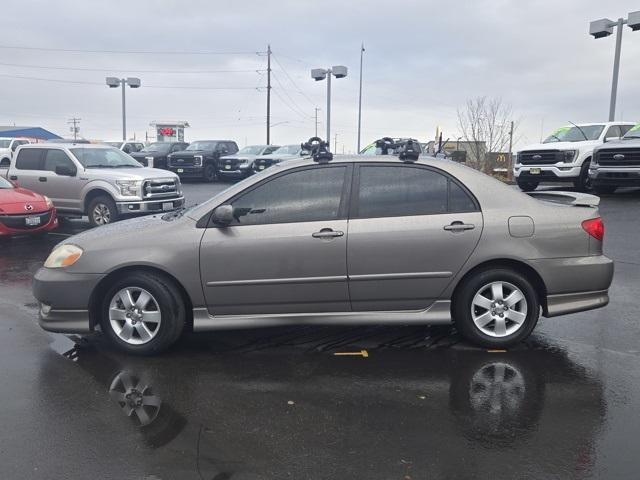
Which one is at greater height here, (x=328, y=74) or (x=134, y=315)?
(x=328, y=74)

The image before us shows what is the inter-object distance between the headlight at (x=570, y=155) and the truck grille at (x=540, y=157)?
117 mm

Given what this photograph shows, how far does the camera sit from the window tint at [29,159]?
13.3 m

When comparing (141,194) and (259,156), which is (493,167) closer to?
(259,156)

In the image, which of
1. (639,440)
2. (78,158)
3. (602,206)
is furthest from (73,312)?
(602,206)

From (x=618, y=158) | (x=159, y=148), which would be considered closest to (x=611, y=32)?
(x=618, y=158)

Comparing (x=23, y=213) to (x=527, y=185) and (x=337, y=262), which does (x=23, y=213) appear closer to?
(x=337, y=262)

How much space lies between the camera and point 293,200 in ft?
16.2

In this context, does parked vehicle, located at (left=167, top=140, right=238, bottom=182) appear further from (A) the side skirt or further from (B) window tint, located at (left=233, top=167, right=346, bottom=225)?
(A) the side skirt

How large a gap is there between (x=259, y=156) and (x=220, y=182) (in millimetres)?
2098

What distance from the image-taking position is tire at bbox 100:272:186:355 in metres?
4.80

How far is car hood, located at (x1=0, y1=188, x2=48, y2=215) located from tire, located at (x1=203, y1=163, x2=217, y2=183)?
14.4 meters

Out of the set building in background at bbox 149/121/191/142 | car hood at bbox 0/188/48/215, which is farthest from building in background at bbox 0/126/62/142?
car hood at bbox 0/188/48/215

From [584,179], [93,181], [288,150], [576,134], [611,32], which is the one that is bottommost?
[93,181]

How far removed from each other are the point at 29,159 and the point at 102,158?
1645 mm
